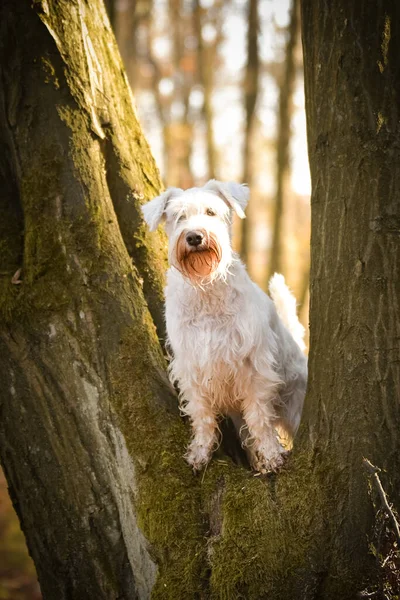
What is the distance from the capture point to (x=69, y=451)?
4.04 m

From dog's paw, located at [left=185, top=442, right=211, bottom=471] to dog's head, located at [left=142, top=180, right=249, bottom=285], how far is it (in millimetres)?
1208

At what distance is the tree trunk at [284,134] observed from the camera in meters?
12.8

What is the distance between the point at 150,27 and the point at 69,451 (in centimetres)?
Result: 1592

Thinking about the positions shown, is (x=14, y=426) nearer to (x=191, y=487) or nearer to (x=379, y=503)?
(x=191, y=487)

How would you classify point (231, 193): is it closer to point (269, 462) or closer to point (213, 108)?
point (269, 462)

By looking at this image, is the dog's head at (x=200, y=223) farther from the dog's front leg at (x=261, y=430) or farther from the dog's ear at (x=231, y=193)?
the dog's front leg at (x=261, y=430)

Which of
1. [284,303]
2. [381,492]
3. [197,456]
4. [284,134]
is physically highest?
[284,134]

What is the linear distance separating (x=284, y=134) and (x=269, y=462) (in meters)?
10.6

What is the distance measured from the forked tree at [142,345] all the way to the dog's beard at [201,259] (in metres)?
0.44

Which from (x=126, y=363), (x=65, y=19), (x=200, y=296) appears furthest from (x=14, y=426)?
(x=65, y=19)

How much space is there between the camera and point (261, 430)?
14.7 feet

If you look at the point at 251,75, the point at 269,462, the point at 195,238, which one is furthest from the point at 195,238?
the point at 251,75

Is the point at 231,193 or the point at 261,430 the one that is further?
the point at 231,193

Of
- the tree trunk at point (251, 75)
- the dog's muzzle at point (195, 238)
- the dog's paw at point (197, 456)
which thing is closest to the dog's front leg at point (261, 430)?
the dog's paw at point (197, 456)
